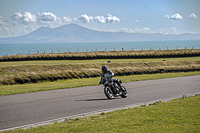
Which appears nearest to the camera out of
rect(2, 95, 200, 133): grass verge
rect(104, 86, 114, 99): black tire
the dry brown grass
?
rect(2, 95, 200, 133): grass verge

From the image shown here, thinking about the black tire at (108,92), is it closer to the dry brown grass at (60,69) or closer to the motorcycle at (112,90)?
the motorcycle at (112,90)

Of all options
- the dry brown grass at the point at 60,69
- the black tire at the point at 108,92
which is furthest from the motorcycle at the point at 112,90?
the dry brown grass at the point at 60,69

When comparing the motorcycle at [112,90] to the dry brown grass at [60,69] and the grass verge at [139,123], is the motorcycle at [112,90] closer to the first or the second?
the grass verge at [139,123]

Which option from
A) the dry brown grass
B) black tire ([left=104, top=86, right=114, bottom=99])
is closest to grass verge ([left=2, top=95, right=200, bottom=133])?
black tire ([left=104, top=86, right=114, bottom=99])

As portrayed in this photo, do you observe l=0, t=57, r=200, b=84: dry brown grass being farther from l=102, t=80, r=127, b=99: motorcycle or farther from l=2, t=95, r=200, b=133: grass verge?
l=2, t=95, r=200, b=133: grass verge

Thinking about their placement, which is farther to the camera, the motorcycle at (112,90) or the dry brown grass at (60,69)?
the dry brown grass at (60,69)

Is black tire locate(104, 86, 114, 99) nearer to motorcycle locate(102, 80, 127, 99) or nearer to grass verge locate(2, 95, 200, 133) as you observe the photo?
motorcycle locate(102, 80, 127, 99)

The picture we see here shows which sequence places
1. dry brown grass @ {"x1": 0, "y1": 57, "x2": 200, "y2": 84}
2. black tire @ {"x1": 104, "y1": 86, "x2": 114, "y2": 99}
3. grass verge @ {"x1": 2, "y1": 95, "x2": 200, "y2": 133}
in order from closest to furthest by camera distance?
grass verge @ {"x1": 2, "y1": 95, "x2": 200, "y2": 133} → black tire @ {"x1": 104, "y1": 86, "x2": 114, "y2": 99} → dry brown grass @ {"x1": 0, "y1": 57, "x2": 200, "y2": 84}

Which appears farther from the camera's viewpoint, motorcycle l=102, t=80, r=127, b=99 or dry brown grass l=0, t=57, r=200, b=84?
dry brown grass l=0, t=57, r=200, b=84

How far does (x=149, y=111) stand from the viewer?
434 inches

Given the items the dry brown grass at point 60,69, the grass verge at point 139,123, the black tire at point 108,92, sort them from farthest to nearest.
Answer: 1. the dry brown grass at point 60,69
2. the black tire at point 108,92
3. the grass verge at point 139,123

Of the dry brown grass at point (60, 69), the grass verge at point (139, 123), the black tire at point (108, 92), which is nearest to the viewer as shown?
the grass verge at point (139, 123)

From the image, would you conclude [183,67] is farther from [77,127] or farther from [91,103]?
[77,127]

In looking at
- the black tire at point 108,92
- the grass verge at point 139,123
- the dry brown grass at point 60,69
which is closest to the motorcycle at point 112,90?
the black tire at point 108,92
